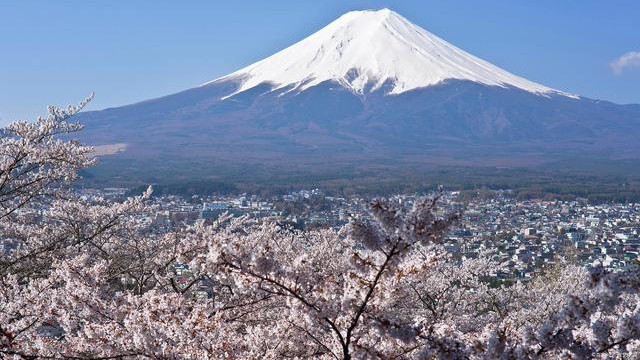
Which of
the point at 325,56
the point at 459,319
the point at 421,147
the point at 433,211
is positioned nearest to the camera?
the point at 433,211

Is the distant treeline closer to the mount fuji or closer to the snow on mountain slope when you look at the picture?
the mount fuji

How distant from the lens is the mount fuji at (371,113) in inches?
3543

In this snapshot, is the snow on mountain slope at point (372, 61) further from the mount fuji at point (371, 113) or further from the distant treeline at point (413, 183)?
the distant treeline at point (413, 183)

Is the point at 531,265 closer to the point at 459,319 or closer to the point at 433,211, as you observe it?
the point at 459,319

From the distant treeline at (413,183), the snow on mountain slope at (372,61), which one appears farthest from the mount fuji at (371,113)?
the distant treeline at (413,183)

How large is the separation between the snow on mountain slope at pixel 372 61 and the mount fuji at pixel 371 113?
29cm

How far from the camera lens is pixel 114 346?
3.43m

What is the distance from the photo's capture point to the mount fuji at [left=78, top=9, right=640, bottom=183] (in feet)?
295

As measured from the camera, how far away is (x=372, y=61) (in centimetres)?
13088

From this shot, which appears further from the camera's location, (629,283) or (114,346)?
(114,346)

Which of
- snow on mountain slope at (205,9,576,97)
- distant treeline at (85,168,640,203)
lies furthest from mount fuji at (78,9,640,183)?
distant treeline at (85,168,640,203)

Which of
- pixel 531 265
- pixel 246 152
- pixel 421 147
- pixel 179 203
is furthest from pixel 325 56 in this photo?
pixel 531 265

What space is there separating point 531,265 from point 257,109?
10471cm

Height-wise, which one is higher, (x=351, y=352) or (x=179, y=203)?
(x=351, y=352)
